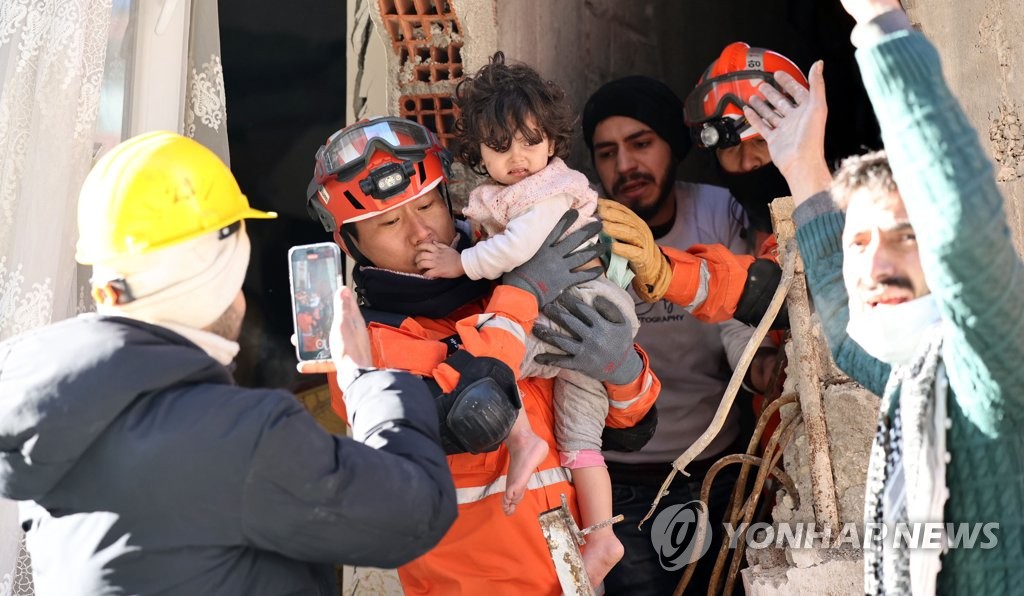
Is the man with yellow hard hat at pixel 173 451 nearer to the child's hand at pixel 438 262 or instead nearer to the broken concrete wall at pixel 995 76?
the child's hand at pixel 438 262

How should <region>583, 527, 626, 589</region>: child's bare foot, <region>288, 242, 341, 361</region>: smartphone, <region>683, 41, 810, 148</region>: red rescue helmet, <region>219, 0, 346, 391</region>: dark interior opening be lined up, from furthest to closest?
<region>219, 0, 346, 391</region>: dark interior opening, <region>683, 41, 810, 148</region>: red rescue helmet, <region>583, 527, 626, 589</region>: child's bare foot, <region>288, 242, 341, 361</region>: smartphone

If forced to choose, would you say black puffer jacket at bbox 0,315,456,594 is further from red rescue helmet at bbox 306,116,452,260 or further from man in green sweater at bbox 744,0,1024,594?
red rescue helmet at bbox 306,116,452,260

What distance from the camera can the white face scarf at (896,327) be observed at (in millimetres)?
1791

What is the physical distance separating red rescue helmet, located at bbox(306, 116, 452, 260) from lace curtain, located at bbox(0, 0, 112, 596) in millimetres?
657

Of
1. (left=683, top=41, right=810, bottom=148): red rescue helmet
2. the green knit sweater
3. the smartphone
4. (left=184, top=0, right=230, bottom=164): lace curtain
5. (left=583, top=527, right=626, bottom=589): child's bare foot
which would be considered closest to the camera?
the green knit sweater

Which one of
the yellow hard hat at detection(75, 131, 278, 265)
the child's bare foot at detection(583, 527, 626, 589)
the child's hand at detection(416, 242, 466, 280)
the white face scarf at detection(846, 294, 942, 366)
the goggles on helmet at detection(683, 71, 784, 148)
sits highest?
the goggles on helmet at detection(683, 71, 784, 148)

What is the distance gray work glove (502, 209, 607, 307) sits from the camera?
3.09 metres

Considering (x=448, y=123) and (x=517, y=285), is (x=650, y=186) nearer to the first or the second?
(x=448, y=123)

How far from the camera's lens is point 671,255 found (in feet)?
11.1

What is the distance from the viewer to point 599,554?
299 centimetres

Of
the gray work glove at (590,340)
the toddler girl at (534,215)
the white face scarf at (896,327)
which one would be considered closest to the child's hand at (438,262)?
the toddler girl at (534,215)

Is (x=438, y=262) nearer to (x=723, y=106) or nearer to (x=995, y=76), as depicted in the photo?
(x=723, y=106)

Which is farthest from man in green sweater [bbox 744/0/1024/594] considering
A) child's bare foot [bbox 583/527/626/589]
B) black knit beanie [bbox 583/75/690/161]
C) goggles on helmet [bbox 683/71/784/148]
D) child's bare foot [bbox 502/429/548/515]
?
black knit beanie [bbox 583/75/690/161]

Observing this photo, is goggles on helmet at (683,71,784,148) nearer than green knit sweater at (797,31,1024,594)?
No
